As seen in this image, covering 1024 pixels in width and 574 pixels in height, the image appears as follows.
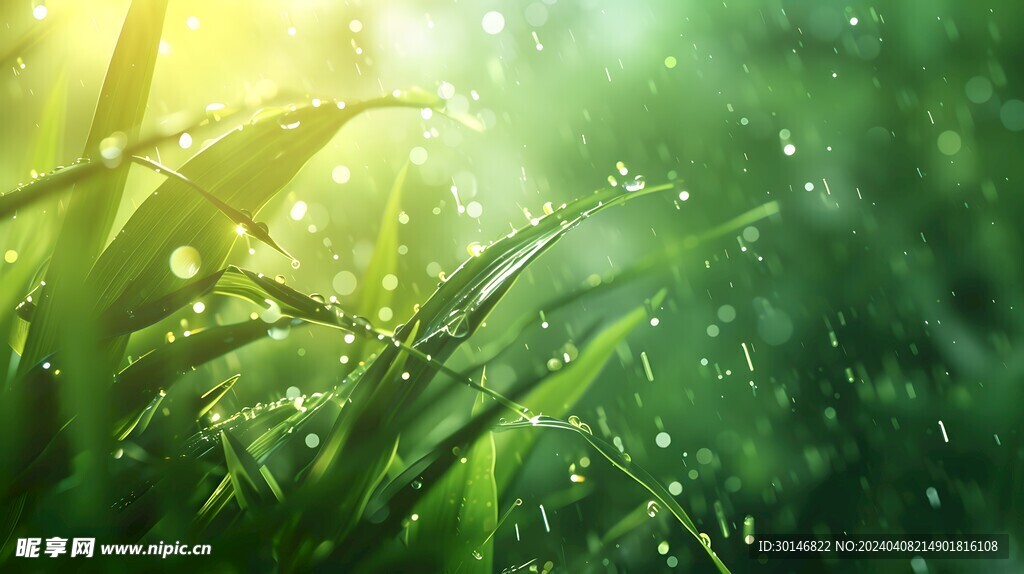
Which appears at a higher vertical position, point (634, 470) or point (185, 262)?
point (185, 262)

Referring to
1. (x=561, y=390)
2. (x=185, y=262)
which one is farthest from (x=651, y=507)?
(x=185, y=262)

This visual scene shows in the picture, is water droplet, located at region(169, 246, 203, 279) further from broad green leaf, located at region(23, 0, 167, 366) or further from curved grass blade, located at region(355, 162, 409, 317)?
curved grass blade, located at region(355, 162, 409, 317)

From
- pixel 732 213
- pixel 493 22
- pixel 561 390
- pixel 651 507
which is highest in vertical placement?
pixel 493 22

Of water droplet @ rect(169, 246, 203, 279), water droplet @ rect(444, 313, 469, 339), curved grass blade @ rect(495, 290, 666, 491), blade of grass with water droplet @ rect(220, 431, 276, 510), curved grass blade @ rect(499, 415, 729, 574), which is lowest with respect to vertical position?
curved grass blade @ rect(499, 415, 729, 574)

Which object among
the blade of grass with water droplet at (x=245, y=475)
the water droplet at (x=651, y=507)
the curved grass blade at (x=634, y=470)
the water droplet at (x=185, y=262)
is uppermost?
the water droplet at (x=185, y=262)

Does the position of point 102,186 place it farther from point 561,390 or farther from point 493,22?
point 493,22

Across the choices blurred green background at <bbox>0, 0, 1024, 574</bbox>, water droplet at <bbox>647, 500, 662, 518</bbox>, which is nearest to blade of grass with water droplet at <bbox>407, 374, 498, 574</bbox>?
water droplet at <bbox>647, 500, 662, 518</bbox>

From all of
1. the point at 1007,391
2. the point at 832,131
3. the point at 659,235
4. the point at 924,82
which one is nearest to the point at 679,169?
the point at 659,235

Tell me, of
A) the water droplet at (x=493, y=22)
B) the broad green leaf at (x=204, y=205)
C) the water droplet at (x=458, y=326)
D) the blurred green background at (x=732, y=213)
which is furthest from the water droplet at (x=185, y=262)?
the water droplet at (x=493, y=22)

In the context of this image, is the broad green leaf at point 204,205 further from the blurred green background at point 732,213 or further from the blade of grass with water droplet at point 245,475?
the blurred green background at point 732,213

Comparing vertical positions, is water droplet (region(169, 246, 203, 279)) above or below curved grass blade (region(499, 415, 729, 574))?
above
